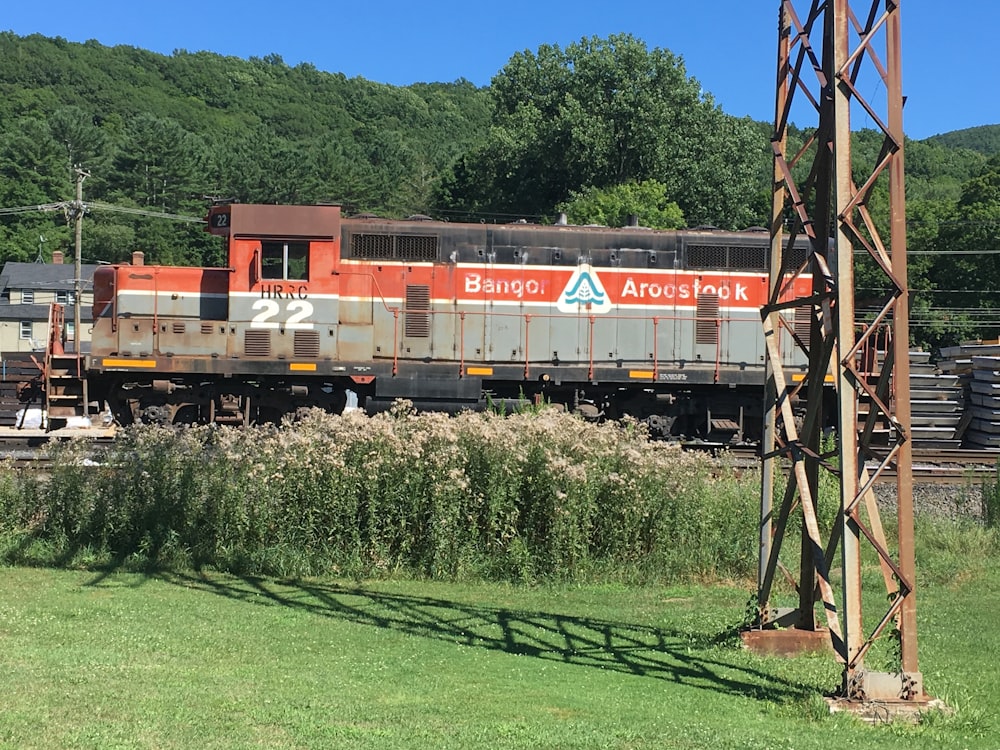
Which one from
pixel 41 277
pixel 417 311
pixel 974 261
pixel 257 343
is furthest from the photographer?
pixel 41 277

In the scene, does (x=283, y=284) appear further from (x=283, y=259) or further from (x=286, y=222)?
(x=286, y=222)

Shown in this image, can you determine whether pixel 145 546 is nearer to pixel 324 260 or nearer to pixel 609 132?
pixel 324 260

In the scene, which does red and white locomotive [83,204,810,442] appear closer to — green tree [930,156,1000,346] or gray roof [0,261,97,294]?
green tree [930,156,1000,346]

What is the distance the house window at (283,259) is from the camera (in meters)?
18.8

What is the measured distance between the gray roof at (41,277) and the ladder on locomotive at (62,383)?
44.4 m

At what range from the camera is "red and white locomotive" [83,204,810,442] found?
1880 centimetres

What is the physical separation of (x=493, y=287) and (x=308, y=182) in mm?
58274

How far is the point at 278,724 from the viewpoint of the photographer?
526 cm

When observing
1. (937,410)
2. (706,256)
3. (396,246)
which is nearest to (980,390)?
(937,410)

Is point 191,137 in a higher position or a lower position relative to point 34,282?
higher

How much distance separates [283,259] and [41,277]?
50.4 metres

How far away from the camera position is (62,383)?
18.8 meters

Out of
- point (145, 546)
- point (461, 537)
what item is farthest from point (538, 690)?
point (145, 546)

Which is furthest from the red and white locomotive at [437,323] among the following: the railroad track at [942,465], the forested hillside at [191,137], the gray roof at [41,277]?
the forested hillside at [191,137]
